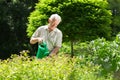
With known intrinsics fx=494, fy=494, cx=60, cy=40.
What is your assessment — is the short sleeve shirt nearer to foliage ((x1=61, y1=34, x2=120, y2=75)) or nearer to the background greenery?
the background greenery

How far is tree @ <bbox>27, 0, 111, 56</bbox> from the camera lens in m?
11.2

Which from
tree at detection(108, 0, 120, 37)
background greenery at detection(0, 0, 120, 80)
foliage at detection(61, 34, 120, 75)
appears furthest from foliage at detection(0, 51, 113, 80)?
tree at detection(108, 0, 120, 37)

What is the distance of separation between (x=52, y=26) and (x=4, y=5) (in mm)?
10510

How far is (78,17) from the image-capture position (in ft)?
37.2

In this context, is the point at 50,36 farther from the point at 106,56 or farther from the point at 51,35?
A: the point at 106,56

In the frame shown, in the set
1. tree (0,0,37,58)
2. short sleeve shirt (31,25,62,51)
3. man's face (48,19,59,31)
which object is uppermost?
man's face (48,19,59,31)

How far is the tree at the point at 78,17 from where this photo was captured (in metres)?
11.2

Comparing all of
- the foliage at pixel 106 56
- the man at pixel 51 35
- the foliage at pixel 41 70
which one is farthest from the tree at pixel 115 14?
the foliage at pixel 41 70

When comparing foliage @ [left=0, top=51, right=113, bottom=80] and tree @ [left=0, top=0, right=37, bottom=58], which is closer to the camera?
foliage @ [left=0, top=51, right=113, bottom=80]

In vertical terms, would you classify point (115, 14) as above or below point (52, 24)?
below

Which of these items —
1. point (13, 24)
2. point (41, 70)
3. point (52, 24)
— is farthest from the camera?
point (13, 24)

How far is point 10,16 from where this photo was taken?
55.4 feet

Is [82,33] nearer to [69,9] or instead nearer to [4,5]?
[69,9]

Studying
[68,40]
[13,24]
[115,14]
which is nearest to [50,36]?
[68,40]
